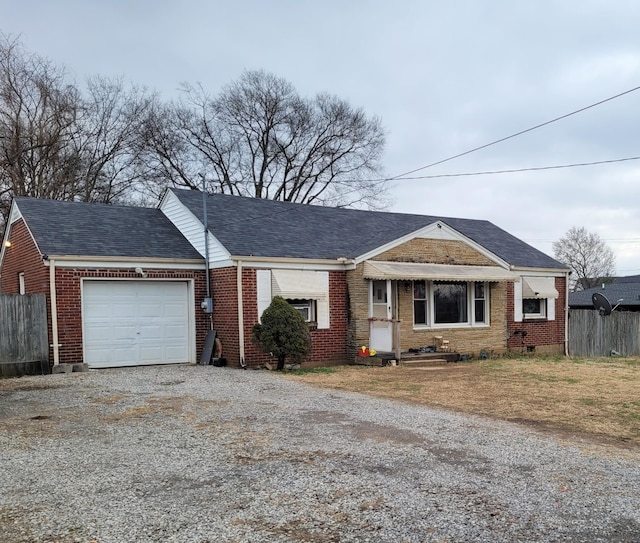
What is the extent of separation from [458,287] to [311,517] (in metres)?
14.0

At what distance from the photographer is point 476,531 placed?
13.3ft

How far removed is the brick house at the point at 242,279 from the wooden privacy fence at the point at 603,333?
2777 mm

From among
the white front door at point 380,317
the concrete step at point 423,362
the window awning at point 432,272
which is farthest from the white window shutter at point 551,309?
the white front door at point 380,317

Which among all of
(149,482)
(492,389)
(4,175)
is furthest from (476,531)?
(4,175)

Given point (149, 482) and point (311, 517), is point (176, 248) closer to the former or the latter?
point (149, 482)

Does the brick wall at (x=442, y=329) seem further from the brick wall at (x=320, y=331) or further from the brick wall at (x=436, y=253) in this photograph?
the brick wall at (x=320, y=331)

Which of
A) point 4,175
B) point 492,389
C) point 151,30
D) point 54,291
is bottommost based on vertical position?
point 492,389

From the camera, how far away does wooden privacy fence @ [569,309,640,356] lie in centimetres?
2012

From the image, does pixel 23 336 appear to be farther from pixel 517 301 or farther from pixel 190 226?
pixel 517 301

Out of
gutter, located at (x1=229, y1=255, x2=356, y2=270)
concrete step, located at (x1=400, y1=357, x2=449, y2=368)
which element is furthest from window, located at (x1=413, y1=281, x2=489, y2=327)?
gutter, located at (x1=229, y1=255, x2=356, y2=270)

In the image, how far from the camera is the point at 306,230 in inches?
677

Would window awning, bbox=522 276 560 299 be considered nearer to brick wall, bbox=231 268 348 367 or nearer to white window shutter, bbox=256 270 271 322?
brick wall, bbox=231 268 348 367

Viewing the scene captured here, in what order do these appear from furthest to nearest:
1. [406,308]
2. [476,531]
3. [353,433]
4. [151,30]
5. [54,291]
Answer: [406,308], [151,30], [54,291], [353,433], [476,531]

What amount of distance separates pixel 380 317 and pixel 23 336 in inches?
348
